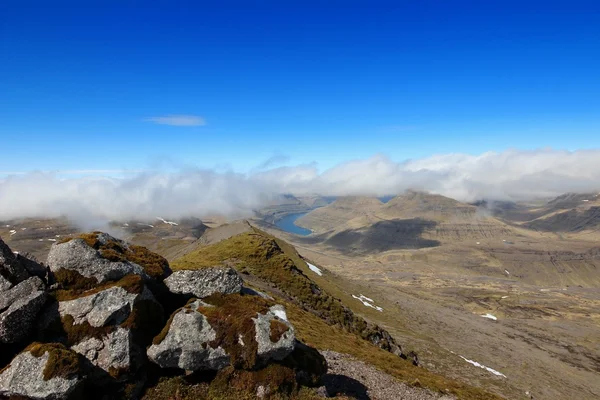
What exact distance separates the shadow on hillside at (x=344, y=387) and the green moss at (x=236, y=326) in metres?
10.2

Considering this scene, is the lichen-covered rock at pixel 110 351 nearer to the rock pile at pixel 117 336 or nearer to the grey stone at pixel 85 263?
the rock pile at pixel 117 336

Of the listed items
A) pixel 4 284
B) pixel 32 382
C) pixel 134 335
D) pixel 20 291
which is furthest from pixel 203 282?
pixel 4 284

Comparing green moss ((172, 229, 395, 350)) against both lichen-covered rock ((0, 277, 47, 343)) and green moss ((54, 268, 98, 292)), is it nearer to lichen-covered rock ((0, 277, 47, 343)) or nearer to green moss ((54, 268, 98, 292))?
green moss ((54, 268, 98, 292))

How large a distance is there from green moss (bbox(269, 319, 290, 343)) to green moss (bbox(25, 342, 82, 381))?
1244cm

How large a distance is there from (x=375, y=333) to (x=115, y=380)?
61.3 m

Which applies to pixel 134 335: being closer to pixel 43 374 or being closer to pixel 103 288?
pixel 103 288

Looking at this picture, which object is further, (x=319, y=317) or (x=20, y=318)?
(x=319, y=317)

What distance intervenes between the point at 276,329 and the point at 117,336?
36.4 ft

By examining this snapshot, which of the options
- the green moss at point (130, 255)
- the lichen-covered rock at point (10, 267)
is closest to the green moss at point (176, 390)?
the green moss at point (130, 255)

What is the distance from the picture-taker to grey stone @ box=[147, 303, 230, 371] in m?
22.2

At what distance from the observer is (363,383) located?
33469 mm

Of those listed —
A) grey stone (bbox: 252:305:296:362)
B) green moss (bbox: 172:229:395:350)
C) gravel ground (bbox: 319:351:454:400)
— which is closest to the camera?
grey stone (bbox: 252:305:296:362)

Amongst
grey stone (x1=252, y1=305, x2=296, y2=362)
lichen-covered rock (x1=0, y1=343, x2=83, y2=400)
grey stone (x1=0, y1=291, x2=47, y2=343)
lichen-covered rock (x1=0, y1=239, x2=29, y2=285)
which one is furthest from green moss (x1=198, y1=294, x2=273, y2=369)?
lichen-covered rock (x1=0, y1=239, x2=29, y2=285)

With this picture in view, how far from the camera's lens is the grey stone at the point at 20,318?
773 inches
